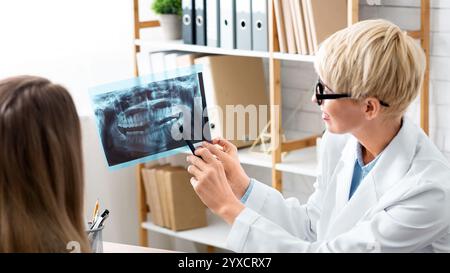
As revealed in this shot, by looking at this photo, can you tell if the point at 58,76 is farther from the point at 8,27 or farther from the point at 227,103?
the point at 227,103

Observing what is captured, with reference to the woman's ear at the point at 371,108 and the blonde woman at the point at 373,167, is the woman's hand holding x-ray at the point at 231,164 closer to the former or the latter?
the blonde woman at the point at 373,167

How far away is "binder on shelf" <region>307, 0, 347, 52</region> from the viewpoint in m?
2.90

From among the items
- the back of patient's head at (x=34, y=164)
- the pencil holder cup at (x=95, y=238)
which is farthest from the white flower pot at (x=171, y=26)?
the back of patient's head at (x=34, y=164)

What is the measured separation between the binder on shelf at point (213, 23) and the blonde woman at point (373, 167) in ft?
4.18

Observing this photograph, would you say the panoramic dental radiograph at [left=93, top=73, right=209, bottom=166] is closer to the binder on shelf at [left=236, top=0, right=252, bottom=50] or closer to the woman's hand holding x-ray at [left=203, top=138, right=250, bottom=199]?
the woman's hand holding x-ray at [left=203, top=138, right=250, bottom=199]

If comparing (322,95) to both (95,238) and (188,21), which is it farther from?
(188,21)

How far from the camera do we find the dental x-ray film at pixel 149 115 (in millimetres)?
1939

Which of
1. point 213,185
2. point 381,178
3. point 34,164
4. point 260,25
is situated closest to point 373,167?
point 381,178

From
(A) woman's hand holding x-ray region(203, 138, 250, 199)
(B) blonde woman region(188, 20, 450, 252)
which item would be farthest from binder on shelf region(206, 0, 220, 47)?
(B) blonde woman region(188, 20, 450, 252)

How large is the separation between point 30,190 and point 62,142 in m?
0.09

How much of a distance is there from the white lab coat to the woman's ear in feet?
0.25

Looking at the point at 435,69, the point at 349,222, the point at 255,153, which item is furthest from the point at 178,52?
the point at 349,222
